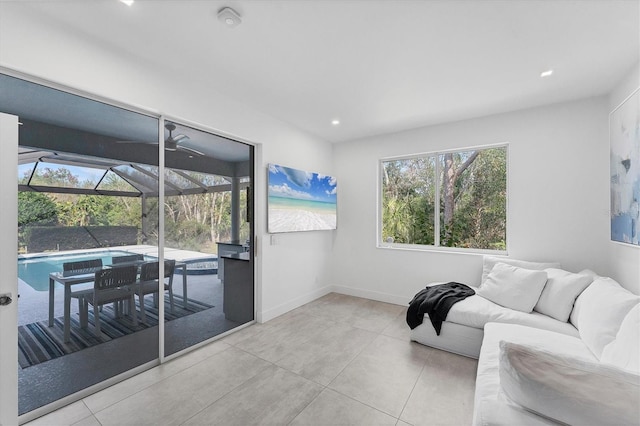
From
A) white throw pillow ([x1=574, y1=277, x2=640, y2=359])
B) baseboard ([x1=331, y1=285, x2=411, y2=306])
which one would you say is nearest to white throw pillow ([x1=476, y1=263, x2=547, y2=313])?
white throw pillow ([x1=574, y1=277, x2=640, y2=359])

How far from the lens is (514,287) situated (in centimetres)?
274

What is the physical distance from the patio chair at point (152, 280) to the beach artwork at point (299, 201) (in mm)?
1249

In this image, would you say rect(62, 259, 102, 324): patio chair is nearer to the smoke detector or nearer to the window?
the smoke detector

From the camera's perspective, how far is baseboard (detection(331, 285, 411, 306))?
4.07m

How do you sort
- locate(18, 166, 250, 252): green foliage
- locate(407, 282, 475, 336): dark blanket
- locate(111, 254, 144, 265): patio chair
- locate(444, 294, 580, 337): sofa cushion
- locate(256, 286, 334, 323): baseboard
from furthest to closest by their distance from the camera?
1. locate(256, 286, 334, 323): baseboard
2. locate(407, 282, 475, 336): dark blanket
3. locate(444, 294, 580, 337): sofa cushion
4. locate(111, 254, 144, 265): patio chair
5. locate(18, 166, 250, 252): green foliage

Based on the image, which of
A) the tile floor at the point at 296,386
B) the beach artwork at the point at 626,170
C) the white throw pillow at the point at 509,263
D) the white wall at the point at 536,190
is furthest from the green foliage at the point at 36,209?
the beach artwork at the point at 626,170

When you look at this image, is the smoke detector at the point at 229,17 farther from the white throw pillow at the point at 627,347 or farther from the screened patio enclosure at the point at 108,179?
the white throw pillow at the point at 627,347

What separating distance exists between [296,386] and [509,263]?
8.99ft

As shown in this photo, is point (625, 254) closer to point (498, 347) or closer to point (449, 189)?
point (498, 347)

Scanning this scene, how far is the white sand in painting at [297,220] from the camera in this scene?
353 cm

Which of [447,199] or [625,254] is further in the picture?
[447,199]

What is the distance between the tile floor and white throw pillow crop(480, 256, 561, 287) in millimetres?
1204

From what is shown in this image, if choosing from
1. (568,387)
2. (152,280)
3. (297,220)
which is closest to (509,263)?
(568,387)

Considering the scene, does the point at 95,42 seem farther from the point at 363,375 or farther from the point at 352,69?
the point at 363,375
